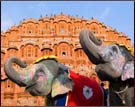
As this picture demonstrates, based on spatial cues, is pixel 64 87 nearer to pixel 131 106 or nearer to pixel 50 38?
pixel 131 106

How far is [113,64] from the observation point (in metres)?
3.64

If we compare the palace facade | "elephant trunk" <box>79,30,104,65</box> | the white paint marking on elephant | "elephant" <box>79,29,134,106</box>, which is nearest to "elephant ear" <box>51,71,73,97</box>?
the white paint marking on elephant

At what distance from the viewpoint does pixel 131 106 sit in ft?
11.8

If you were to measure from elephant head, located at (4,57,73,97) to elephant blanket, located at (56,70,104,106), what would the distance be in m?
0.07

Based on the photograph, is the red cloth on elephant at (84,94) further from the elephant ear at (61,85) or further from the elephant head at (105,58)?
the elephant head at (105,58)

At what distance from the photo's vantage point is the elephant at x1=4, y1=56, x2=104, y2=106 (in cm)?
411

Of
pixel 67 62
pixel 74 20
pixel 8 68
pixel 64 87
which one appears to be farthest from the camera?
pixel 74 20

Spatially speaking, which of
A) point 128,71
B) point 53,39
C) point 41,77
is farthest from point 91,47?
point 53,39

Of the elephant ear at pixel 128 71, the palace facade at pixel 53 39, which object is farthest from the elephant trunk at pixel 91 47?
the palace facade at pixel 53 39

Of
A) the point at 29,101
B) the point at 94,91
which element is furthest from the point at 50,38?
the point at 94,91

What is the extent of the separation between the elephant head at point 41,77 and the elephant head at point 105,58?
72cm

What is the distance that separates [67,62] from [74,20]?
204 cm

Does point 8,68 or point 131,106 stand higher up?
point 8,68

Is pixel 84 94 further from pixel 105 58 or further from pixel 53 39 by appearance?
pixel 53 39
